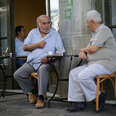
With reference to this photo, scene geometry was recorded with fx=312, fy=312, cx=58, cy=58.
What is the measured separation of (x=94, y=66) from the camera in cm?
425

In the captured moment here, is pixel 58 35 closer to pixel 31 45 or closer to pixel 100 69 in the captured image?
pixel 31 45

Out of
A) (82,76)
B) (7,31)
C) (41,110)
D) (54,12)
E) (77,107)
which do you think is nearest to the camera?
(82,76)

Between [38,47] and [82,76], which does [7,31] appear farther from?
[82,76]

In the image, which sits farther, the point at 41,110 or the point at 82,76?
the point at 41,110

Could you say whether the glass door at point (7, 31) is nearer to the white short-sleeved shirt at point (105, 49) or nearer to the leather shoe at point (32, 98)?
the leather shoe at point (32, 98)

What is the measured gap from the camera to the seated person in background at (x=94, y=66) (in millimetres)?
4223

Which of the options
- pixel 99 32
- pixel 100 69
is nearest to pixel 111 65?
pixel 100 69

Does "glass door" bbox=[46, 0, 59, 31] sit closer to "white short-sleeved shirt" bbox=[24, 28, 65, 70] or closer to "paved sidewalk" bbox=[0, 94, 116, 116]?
"white short-sleeved shirt" bbox=[24, 28, 65, 70]

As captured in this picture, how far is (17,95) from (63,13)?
79.6 inches

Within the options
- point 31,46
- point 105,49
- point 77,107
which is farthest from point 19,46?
point 105,49

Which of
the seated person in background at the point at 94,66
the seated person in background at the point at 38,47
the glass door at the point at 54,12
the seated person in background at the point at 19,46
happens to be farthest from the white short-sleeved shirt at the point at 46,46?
the seated person in background at the point at 19,46

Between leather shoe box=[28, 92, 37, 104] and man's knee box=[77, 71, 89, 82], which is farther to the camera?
leather shoe box=[28, 92, 37, 104]

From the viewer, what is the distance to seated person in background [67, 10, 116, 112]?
13.9 ft

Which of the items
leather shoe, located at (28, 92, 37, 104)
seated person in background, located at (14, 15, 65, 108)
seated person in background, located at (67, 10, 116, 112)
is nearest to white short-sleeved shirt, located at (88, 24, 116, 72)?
seated person in background, located at (67, 10, 116, 112)
